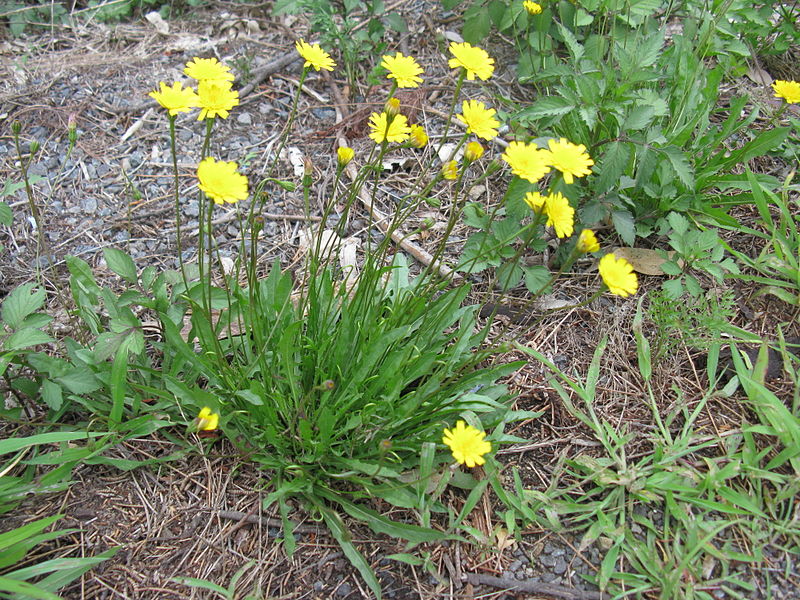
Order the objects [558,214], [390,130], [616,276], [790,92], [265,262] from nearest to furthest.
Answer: [616,276] → [558,214] → [390,130] → [790,92] → [265,262]

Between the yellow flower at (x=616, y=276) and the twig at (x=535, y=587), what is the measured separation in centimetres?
77

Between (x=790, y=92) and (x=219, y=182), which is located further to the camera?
(x=790, y=92)

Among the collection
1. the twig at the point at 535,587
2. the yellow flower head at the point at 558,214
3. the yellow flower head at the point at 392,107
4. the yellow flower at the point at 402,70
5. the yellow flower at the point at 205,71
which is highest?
the yellow flower at the point at 205,71

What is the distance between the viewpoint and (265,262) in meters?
2.34

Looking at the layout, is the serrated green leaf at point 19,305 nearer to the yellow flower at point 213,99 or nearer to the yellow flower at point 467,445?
the yellow flower at point 213,99

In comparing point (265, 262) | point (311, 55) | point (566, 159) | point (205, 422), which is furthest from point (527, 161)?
point (265, 262)

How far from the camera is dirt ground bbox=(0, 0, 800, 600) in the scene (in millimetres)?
1620

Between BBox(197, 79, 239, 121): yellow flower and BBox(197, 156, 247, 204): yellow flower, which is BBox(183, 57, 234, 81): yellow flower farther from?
BBox(197, 156, 247, 204): yellow flower

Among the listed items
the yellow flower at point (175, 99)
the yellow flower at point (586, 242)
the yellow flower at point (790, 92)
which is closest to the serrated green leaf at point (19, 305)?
the yellow flower at point (175, 99)

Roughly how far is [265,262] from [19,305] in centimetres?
82

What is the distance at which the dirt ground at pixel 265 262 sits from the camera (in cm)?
162

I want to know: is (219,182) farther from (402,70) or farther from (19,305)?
(19,305)

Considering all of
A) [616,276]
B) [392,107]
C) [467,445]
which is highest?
[392,107]

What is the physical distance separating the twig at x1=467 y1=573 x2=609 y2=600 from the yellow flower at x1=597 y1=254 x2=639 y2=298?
0.77 m
